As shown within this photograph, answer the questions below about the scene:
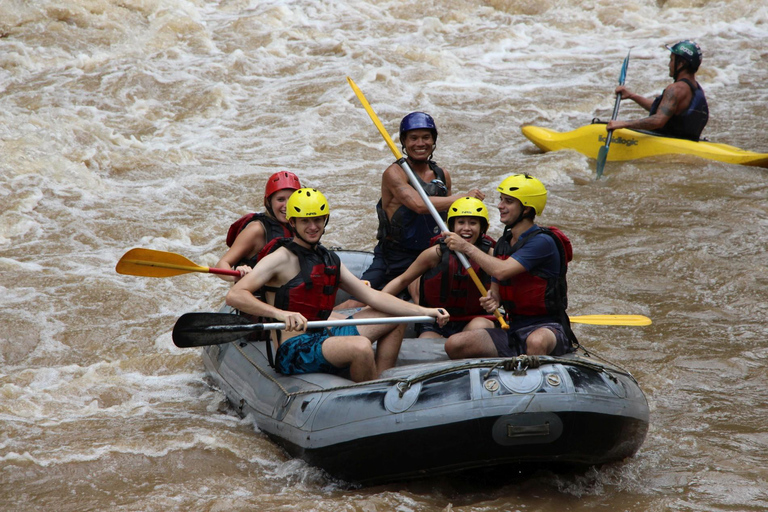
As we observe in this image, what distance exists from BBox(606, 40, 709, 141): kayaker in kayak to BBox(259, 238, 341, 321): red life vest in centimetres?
538

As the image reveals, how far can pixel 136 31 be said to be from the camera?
1288 centimetres

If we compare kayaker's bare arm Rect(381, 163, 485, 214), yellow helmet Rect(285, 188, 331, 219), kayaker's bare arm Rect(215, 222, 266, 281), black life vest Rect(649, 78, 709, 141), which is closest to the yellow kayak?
black life vest Rect(649, 78, 709, 141)

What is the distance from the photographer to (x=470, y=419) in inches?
134

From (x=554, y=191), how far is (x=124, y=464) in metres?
5.75

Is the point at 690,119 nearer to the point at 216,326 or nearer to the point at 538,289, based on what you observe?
the point at 538,289

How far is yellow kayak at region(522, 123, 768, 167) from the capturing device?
849 cm

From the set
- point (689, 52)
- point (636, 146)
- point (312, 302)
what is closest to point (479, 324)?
point (312, 302)

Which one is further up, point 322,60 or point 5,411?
point 322,60

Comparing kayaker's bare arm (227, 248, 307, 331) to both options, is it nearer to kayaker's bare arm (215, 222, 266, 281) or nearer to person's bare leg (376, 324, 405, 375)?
person's bare leg (376, 324, 405, 375)

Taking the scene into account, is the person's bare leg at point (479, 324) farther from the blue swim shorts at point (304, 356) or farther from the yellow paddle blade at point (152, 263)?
the yellow paddle blade at point (152, 263)

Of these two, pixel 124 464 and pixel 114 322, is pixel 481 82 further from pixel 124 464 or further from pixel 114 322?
pixel 124 464

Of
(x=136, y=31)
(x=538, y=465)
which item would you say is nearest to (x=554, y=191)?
(x=538, y=465)

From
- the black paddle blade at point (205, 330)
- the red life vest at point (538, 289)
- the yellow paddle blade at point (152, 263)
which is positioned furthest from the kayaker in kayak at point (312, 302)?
the yellow paddle blade at point (152, 263)

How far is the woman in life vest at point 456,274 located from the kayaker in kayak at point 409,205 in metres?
0.54
